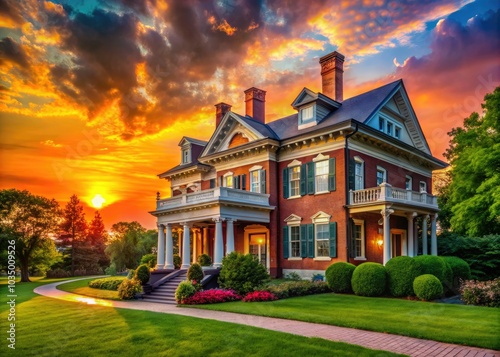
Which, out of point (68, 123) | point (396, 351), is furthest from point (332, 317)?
point (68, 123)

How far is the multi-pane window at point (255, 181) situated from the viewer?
24.7m

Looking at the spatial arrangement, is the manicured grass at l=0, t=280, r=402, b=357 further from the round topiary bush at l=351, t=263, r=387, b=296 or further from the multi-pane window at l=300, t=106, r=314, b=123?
the multi-pane window at l=300, t=106, r=314, b=123

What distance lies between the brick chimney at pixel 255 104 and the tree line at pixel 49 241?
22.7m

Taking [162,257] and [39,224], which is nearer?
[162,257]

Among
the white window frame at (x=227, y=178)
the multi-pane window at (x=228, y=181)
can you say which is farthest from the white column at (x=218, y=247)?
the multi-pane window at (x=228, y=181)

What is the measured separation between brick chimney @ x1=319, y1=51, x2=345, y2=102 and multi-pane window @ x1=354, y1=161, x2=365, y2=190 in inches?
219

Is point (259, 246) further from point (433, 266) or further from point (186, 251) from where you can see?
point (433, 266)

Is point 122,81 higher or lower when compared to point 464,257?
higher

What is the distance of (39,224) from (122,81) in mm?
32490

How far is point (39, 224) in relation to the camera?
39.8 m

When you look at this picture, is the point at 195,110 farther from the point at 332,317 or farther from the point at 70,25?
the point at 332,317

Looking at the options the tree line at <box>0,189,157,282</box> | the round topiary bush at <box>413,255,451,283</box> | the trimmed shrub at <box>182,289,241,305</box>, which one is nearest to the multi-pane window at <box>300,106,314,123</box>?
the round topiary bush at <box>413,255,451,283</box>

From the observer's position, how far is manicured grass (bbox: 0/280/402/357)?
7.87 metres

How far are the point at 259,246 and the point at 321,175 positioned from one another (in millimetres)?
6586
